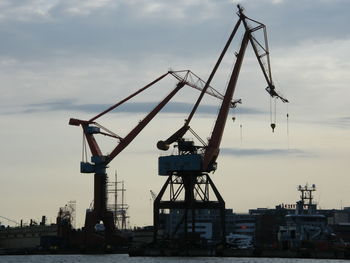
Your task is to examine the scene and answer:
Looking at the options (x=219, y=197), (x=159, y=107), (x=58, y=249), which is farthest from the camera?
(x=58, y=249)

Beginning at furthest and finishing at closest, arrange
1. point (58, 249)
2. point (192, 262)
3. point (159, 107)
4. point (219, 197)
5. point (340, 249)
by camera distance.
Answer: point (58, 249) < point (159, 107) < point (219, 197) < point (340, 249) < point (192, 262)

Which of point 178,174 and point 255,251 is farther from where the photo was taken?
point 178,174

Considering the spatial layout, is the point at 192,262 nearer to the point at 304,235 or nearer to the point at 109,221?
the point at 304,235

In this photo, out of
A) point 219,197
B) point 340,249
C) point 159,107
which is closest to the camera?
point 340,249

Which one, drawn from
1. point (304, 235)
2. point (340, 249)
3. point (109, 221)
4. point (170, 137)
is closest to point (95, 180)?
point (109, 221)

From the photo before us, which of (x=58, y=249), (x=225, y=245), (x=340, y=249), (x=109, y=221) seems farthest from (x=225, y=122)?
(x=58, y=249)

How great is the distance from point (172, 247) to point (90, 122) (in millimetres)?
38011

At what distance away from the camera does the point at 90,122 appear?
534ft

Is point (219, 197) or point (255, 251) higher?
point (219, 197)

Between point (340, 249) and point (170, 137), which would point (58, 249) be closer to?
point (170, 137)

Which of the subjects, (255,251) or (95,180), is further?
(95,180)

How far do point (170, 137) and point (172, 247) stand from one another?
17.6 meters

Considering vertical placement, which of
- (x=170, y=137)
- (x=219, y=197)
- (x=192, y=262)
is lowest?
(x=192, y=262)

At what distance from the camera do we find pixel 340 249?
119062 millimetres
